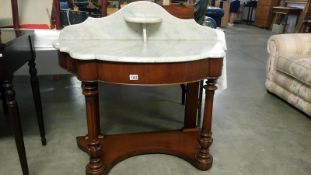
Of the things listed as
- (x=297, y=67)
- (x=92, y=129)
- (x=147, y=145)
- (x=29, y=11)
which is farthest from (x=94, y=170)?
(x=297, y=67)

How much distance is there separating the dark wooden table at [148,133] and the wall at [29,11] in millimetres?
910

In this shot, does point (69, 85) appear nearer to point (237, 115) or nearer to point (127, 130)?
point (127, 130)

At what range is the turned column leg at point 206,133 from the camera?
127cm

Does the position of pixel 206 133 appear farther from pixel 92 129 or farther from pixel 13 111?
pixel 13 111

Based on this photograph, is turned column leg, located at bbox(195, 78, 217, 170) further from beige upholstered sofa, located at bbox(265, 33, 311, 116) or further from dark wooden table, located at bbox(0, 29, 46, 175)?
beige upholstered sofa, located at bbox(265, 33, 311, 116)

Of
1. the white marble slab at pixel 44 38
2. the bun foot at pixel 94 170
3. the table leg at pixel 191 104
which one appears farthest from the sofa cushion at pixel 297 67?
the white marble slab at pixel 44 38

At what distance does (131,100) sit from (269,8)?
20.5 feet

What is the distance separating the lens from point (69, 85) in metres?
2.67

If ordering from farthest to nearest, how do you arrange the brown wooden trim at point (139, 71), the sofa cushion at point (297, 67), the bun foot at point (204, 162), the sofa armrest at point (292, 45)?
the sofa armrest at point (292, 45), the sofa cushion at point (297, 67), the bun foot at point (204, 162), the brown wooden trim at point (139, 71)

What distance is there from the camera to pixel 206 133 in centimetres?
137

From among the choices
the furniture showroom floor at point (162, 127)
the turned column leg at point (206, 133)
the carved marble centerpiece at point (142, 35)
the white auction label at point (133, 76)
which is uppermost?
the carved marble centerpiece at point (142, 35)

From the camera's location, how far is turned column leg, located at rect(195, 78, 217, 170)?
4.15 feet

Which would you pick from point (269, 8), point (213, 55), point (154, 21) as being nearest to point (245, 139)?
point (213, 55)

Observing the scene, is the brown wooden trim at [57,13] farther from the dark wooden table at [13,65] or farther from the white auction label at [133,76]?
the white auction label at [133,76]
